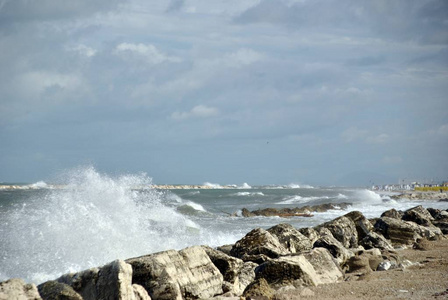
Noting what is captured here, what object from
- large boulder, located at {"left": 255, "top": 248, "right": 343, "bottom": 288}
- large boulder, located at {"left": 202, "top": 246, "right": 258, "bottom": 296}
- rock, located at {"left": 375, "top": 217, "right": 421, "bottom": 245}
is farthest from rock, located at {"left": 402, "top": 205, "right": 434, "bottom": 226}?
large boulder, located at {"left": 202, "top": 246, "right": 258, "bottom": 296}

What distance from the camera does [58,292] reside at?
5.48m

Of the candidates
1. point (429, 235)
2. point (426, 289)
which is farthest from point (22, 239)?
point (429, 235)

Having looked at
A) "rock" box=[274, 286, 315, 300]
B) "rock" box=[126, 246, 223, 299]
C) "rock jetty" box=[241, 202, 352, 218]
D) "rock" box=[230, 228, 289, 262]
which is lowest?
"rock jetty" box=[241, 202, 352, 218]

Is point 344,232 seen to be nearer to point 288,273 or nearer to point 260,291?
point 288,273

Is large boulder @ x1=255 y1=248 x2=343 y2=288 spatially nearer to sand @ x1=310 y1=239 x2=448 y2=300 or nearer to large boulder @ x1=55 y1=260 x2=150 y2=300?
sand @ x1=310 y1=239 x2=448 y2=300

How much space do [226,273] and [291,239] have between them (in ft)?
11.6

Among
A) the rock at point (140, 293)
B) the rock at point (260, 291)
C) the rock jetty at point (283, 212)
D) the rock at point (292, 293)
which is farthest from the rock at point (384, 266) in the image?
the rock jetty at point (283, 212)

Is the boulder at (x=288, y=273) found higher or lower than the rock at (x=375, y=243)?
higher

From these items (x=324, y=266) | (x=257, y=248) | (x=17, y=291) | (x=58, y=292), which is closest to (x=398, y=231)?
(x=257, y=248)

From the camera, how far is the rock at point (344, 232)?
39.9ft

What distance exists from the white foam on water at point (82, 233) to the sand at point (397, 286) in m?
5.37

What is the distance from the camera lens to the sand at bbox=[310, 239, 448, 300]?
611cm

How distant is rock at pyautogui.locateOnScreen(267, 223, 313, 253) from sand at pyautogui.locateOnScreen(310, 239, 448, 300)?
2.35 meters

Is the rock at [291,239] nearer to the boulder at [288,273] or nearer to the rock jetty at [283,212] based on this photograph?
the boulder at [288,273]
